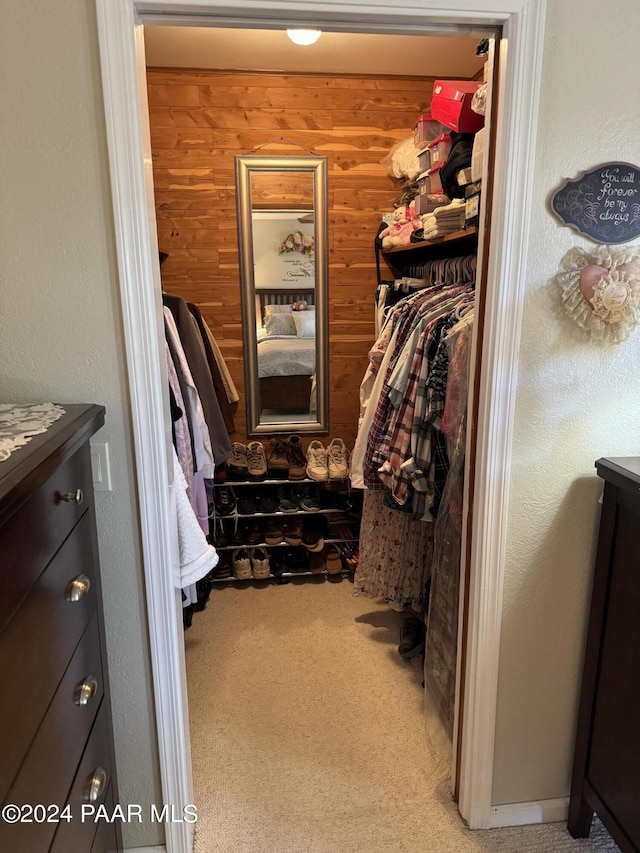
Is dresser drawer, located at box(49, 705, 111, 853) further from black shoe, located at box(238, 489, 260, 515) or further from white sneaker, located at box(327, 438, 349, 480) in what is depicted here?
white sneaker, located at box(327, 438, 349, 480)

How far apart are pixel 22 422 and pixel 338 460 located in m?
2.06

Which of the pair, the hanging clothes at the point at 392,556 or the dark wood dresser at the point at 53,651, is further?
the hanging clothes at the point at 392,556

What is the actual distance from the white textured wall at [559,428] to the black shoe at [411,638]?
76cm

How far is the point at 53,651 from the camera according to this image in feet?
3.11

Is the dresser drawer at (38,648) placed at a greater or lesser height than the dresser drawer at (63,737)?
greater

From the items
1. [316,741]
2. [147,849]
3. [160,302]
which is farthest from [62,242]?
[316,741]

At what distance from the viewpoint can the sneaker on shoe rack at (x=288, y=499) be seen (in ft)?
9.73

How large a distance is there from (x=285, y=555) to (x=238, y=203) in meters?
1.81

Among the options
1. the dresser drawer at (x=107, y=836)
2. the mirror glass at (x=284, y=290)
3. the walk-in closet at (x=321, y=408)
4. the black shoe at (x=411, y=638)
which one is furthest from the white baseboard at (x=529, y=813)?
the mirror glass at (x=284, y=290)

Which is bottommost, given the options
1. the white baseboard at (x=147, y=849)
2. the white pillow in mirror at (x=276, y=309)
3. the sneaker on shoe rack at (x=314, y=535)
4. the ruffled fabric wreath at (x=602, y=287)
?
the white baseboard at (x=147, y=849)

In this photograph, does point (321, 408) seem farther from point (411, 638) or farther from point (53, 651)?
point (53, 651)

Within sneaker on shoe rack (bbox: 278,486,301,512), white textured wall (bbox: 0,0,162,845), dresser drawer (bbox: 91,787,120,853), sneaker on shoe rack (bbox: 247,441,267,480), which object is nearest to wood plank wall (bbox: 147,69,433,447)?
sneaker on shoe rack (bbox: 247,441,267,480)

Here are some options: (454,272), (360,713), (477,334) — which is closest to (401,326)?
(454,272)

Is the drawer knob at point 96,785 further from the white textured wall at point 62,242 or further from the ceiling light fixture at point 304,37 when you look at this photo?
the ceiling light fixture at point 304,37
